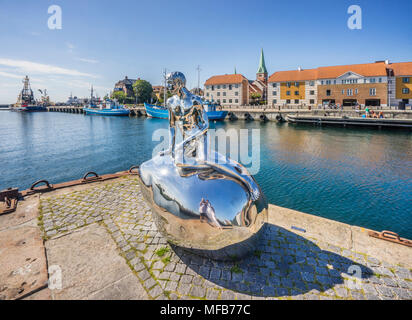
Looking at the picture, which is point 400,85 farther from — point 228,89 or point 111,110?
point 111,110

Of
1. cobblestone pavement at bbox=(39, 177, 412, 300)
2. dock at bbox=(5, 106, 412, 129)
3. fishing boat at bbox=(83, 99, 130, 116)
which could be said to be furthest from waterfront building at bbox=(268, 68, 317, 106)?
cobblestone pavement at bbox=(39, 177, 412, 300)

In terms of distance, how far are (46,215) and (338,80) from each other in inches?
2882

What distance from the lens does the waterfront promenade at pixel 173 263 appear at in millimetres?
4504

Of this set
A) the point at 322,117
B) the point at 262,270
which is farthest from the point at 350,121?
the point at 262,270

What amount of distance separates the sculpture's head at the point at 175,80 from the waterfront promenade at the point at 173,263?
13.5 feet

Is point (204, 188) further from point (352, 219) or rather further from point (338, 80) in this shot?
point (338, 80)

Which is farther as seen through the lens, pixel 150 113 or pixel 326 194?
pixel 150 113

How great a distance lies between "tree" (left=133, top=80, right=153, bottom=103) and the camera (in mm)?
112819

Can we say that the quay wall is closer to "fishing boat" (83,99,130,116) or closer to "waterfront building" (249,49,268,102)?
"waterfront building" (249,49,268,102)

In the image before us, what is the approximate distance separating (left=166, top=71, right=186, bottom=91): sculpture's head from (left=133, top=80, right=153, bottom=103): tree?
114016 millimetres

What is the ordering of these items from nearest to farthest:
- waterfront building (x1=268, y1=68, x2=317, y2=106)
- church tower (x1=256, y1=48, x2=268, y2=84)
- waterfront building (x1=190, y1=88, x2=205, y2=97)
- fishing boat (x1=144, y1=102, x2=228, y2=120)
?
1. waterfront building (x1=190, y1=88, x2=205, y2=97)
2. fishing boat (x1=144, y1=102, x2=228, y2=120)
3. waterfront building (x1=268, y1=68, x2=317, y2=106)
4. church tower (x1=256, y1=48, x2=268, y2=84)

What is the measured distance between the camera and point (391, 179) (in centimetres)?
1543
